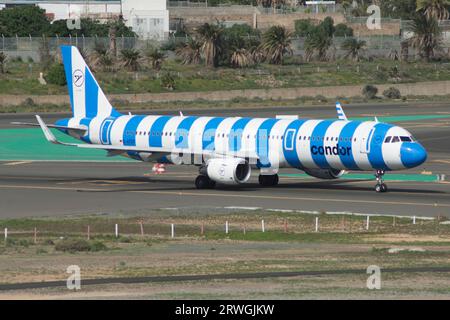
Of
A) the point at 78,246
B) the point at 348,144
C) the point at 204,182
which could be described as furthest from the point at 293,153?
the point at 78,246

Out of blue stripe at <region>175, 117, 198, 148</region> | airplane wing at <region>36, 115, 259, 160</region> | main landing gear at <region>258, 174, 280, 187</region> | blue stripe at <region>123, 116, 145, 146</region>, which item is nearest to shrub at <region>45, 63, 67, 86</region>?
blue stripe at <region>123, 116, 145, 146</region>

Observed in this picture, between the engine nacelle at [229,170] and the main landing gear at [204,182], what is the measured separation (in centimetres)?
127

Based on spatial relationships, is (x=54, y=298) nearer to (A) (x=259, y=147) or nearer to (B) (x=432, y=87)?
(A) (x=259, y=147)

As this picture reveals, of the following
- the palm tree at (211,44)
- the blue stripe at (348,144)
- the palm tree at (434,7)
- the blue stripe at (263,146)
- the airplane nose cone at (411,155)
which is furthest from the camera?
the palm tree at (434,7)

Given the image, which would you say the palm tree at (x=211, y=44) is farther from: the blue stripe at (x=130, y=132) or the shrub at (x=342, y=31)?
the blue stripe at (x=130, y=132)

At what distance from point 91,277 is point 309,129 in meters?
30.5

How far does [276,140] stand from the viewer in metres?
63.8

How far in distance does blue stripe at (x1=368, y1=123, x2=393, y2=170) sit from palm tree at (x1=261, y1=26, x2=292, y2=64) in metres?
96.1

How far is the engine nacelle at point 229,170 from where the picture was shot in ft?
208

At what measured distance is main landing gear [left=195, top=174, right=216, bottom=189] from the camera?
65688mm

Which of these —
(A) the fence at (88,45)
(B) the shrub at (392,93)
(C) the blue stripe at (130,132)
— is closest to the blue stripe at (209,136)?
(C) the blue stripe at (130,132)

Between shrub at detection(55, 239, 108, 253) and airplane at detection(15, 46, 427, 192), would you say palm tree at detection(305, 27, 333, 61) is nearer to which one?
airplane at detection(15, 46, 427, 192)

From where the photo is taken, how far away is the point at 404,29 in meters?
190
